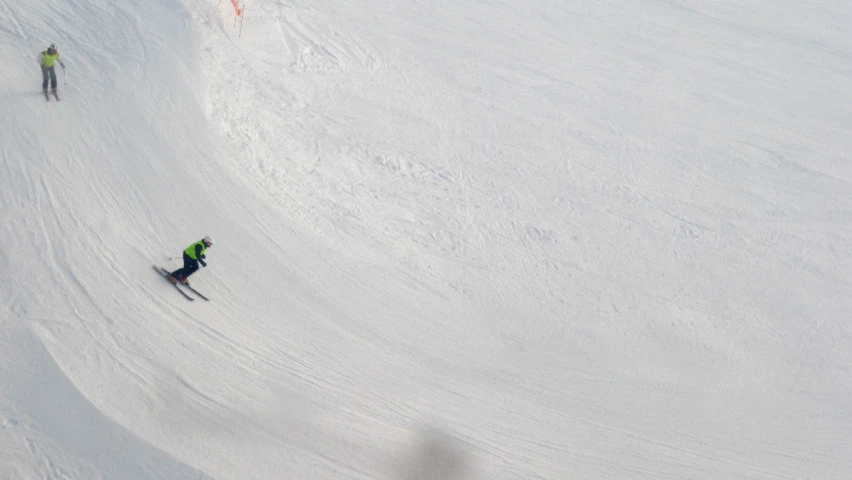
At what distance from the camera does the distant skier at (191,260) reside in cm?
1101

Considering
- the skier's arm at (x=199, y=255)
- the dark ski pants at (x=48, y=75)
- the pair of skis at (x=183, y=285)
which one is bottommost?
the pair of skis at (x=183, y=285)

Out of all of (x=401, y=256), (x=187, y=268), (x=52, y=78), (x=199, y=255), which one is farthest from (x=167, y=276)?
(x=52, y=78)

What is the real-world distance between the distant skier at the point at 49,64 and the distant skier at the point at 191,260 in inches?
216

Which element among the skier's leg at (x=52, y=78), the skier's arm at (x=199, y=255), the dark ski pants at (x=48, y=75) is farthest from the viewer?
the skier's leg at (x=52, y=78)

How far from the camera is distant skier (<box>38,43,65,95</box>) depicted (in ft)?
42.1

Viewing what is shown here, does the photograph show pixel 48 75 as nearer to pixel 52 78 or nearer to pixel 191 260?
pixel 52 78

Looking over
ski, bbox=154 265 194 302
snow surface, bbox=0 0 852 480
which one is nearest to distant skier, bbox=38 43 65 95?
snow surface, bbox=0 0 852 480

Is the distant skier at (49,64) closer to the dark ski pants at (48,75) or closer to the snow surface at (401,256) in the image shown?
the dark ski pants at (48,75)

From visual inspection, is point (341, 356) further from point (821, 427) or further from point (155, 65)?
point (821, 427)

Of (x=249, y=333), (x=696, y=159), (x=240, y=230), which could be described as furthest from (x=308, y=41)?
(x=696, y=159)

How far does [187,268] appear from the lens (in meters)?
11.3

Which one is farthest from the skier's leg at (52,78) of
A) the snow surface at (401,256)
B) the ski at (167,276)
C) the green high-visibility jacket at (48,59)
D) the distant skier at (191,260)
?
the distant skier at (191,260)

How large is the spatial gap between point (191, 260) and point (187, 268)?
234mm

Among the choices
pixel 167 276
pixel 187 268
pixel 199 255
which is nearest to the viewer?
pixel 199 255
